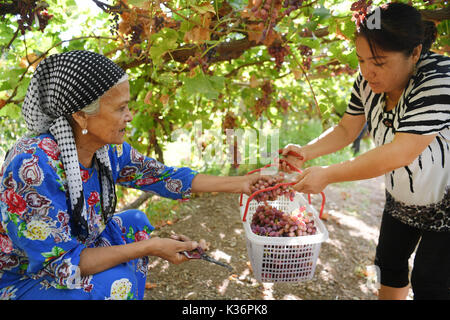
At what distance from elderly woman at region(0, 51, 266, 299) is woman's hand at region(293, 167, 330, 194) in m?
0.65

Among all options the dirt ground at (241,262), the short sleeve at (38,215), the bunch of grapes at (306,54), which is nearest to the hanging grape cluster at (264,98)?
the bunch of grapes at (306,54)

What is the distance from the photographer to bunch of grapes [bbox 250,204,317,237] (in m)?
2.06

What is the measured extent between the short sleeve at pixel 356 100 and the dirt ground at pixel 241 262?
1492 mm

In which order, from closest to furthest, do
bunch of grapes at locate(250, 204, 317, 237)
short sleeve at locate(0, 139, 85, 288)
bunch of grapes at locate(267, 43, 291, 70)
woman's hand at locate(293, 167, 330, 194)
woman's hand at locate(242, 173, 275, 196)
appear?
short sleeve at locate(0, 139, 85, 288), woman's hand at locate(293, 167, 330, 194), bunch of grapes at locate(250, 204, 317, 237), woman's hand at locate(242, 173, 275, 196), bunch of grapes at locate(267, 43, 291, 70)

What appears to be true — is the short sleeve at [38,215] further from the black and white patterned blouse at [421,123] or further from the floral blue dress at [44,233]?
the black and white patterned blouse at [421,123]

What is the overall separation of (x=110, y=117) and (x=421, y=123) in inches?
55.0

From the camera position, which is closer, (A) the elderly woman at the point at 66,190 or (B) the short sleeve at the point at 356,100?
(A) the elderly woman at the point at 66,190

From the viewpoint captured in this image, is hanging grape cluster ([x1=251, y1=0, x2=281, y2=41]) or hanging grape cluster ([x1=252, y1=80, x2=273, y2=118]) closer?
hanging grape cluster ([x1=251, y1=0, x2=281, y2=41])

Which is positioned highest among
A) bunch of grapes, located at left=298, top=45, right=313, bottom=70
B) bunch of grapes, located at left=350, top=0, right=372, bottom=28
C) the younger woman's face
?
bunch of grapes, located at left=350, top=0, right=372, bottom=28

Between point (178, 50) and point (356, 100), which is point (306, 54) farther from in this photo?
point (178, 50)

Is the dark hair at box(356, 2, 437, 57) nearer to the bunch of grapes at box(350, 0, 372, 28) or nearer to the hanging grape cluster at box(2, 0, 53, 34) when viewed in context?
the bunch of grapes at box(350, 0, 372, 28)

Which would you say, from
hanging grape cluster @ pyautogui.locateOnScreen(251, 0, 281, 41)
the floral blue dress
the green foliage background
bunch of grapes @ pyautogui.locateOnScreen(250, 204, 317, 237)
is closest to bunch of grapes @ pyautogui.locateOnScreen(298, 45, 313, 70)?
the green foliage background

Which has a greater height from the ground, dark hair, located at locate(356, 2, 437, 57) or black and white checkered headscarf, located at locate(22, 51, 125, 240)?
dark hair, located at locate(356, 2, 437, 57)

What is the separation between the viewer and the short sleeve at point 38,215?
1482 millimetres
